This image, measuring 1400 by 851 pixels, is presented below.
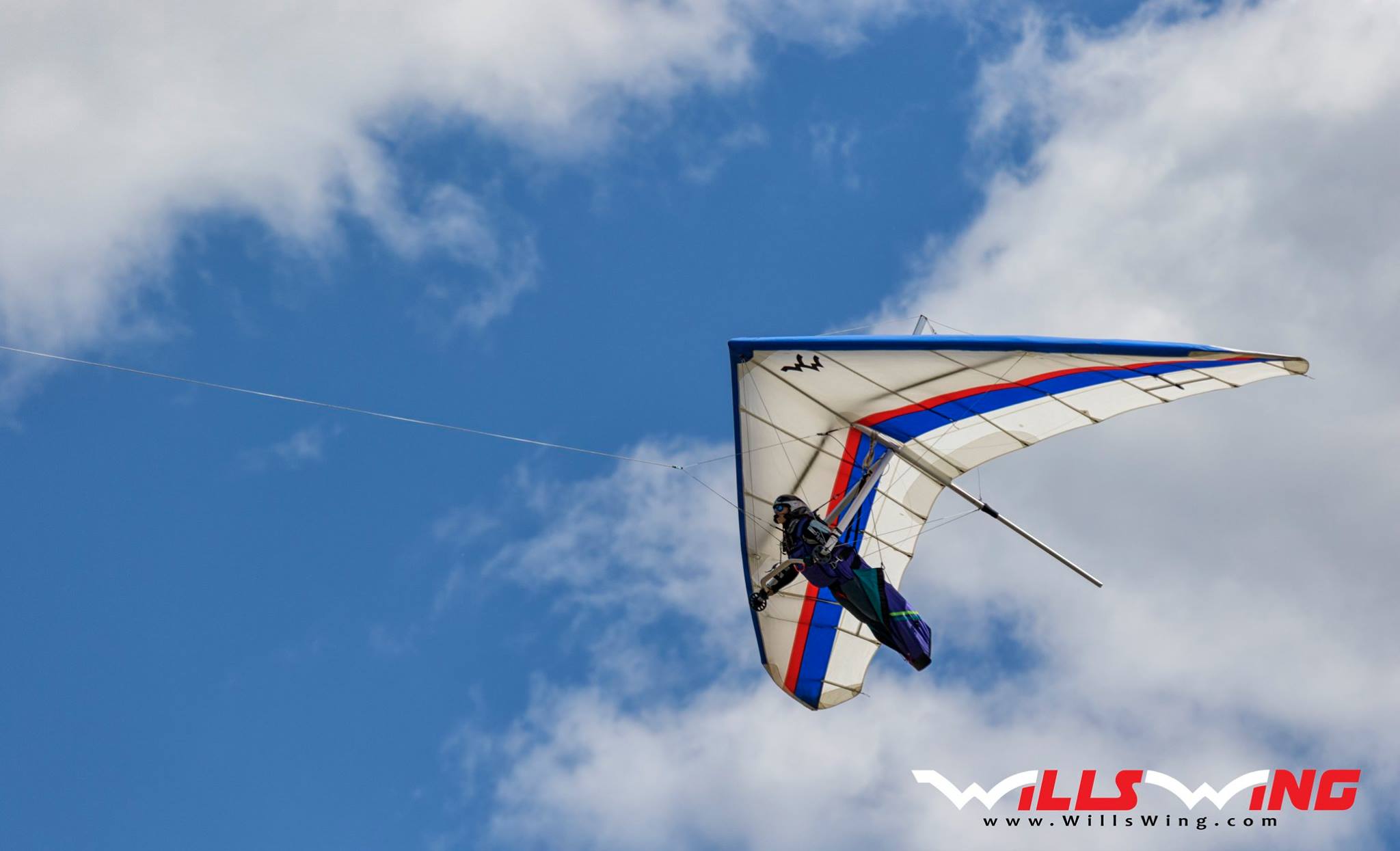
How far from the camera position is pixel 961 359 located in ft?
71.6

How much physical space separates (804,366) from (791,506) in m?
2.28

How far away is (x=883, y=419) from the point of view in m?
24.3

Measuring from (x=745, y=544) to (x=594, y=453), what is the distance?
484 cm

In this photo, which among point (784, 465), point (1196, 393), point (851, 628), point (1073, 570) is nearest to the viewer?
point (1196, 393)

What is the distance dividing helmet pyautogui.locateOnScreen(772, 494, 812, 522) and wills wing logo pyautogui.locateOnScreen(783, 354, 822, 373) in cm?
209

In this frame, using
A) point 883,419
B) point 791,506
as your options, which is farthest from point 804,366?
point 791,506

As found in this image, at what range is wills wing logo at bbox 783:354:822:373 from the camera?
2278 centimetres

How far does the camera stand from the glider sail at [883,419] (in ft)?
69.8

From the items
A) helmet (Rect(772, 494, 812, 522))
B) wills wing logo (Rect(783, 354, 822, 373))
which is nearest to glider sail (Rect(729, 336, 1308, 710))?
wills wing logo (Rect(783, 354, 822, 373))

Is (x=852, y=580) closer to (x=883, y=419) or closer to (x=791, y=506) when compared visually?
(x=791, y=506)

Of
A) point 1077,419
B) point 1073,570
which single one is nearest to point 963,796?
point 1073,570

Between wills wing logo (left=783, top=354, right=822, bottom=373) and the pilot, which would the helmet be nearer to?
the pilot

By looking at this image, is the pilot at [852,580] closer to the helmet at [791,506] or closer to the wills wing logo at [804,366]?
the helmet at [791,506]

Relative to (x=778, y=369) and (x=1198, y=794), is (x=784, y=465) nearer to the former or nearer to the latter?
(x=778, y=369)
